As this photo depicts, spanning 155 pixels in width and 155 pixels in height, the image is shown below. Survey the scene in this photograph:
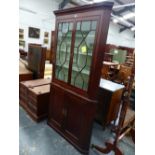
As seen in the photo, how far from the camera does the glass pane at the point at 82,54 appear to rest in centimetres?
169

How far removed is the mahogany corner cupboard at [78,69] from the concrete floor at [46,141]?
116 mm

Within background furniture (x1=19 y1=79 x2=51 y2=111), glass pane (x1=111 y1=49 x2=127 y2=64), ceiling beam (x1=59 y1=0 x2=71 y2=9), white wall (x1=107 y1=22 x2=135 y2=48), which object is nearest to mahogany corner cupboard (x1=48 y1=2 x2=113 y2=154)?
background furniture (x1=19 y1=79 x2=51 y2=111)

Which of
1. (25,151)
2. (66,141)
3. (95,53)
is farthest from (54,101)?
(95,53)

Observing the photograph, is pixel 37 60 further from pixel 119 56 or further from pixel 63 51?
pixel 119 56

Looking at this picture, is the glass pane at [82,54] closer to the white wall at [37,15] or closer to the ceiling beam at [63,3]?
the white wall at [37,15]

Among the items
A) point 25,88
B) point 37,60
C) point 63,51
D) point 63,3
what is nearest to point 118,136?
point 63,51

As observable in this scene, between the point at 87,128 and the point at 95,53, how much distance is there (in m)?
0.98

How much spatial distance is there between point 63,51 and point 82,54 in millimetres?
401

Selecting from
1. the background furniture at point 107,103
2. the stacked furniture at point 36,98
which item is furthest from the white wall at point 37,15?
the background furniture at point 107,103

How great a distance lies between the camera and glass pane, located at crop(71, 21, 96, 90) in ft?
5.55

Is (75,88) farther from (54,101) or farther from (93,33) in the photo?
(93,33)

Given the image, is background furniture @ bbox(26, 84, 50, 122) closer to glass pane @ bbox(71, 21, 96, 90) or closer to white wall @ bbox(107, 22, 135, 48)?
glass pane @ bbox(71, 21, 96, 90)

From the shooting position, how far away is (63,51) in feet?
6.91
